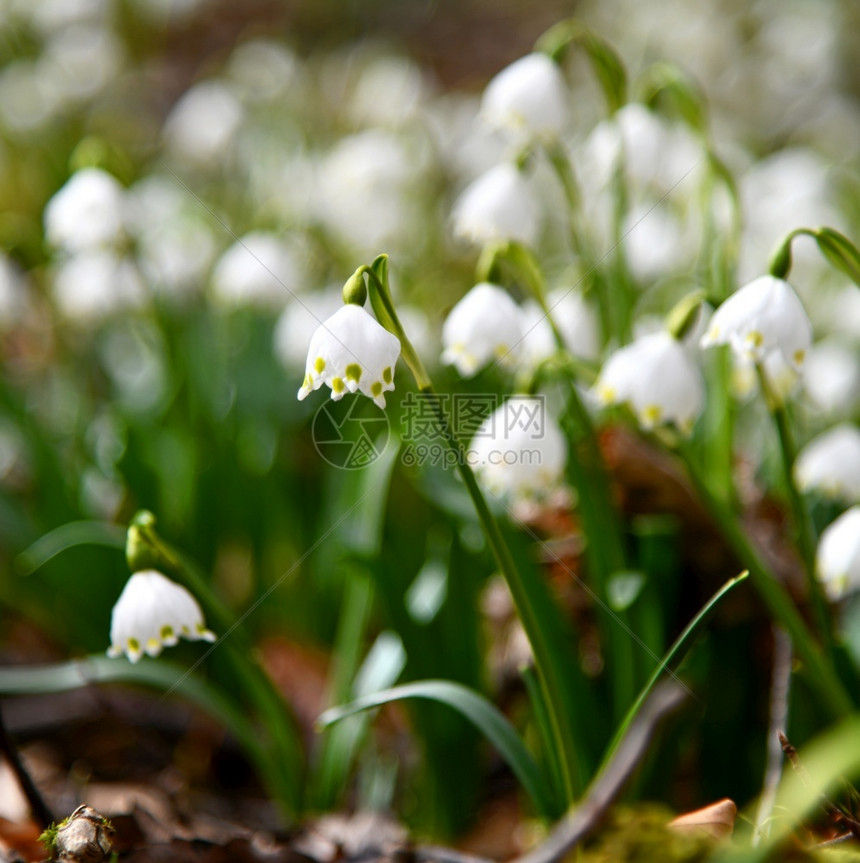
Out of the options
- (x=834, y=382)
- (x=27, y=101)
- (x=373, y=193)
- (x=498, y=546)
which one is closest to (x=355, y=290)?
(x=498, y=546)

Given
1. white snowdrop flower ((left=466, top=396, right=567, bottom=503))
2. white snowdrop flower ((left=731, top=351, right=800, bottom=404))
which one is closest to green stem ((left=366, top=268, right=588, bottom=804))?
white snowdrop flower ((left=466, top=396, right=567, bottom=503))

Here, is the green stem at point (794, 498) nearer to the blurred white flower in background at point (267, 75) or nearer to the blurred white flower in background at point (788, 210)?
the blurred white flower in background at point (788, 210)

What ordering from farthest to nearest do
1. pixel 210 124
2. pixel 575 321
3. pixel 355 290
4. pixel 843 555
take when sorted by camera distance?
pixel 210 124
pixel 575 321
pixel 843 555
pixel 355 290

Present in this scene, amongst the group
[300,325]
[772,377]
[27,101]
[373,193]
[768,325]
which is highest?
[27,101]

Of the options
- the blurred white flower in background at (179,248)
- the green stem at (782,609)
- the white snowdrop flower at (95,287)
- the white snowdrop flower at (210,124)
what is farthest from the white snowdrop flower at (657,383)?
the white snowdrop flower at (210,124)

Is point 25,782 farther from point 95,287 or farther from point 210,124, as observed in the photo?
point 210,124
